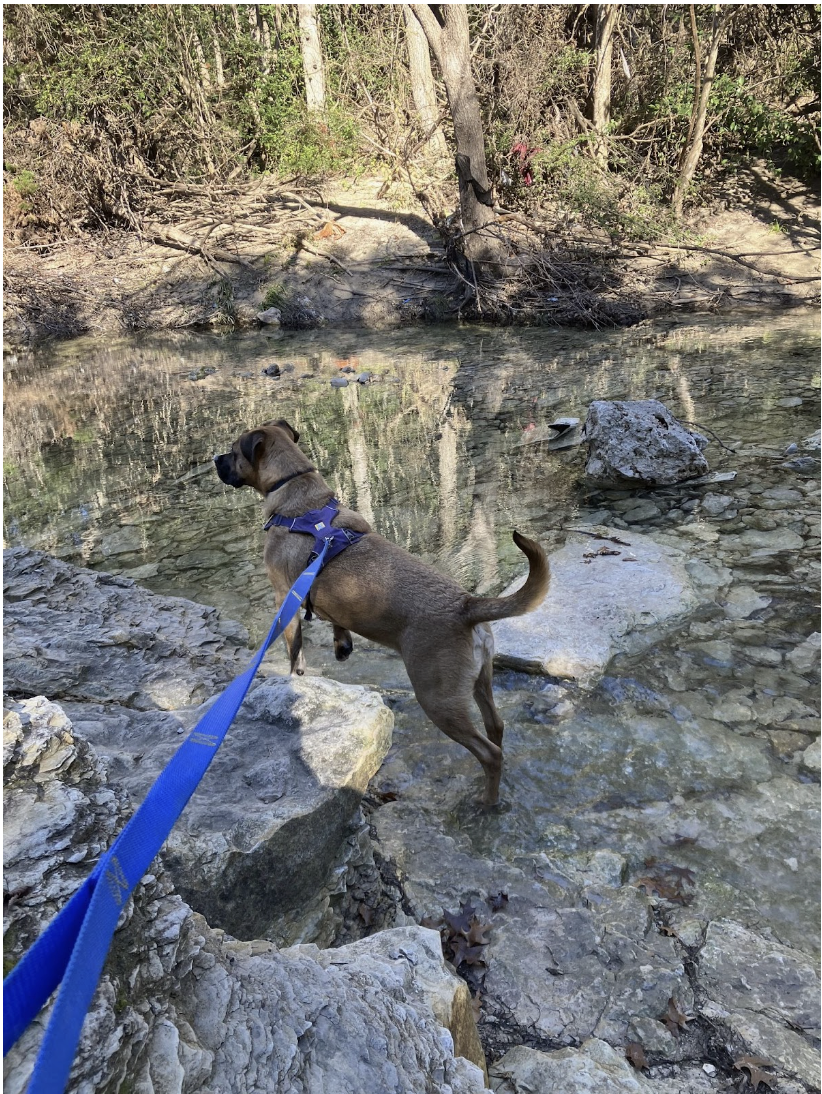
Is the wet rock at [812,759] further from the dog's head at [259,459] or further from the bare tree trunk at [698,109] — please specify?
the bare tree trunk at [698,109]

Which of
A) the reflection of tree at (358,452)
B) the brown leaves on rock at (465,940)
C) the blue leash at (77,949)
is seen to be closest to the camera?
the blue leash at (77,949)

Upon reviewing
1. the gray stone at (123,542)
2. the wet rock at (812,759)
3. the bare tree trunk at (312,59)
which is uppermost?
the bare tree trunk at (312,59)

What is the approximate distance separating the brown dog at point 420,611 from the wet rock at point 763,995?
1.12m

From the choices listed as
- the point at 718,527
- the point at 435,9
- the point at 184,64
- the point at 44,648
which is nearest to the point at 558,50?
the point at 435,9

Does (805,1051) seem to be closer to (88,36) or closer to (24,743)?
(24,743)

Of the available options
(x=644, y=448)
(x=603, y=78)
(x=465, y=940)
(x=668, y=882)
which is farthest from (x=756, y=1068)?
(x=603, y=78)

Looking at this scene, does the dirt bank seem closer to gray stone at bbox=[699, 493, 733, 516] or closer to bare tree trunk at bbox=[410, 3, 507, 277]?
bare tree trunk at bbox=[410, 3, 507, 277]

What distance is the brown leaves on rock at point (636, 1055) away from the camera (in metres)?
2.16

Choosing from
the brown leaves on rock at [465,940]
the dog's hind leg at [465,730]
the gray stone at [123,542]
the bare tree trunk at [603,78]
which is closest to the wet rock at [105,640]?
the gray stone at [123,542]

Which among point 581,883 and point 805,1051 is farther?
point 581,883

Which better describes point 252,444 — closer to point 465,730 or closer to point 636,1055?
point 465,730

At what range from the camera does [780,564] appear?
16.2 feet

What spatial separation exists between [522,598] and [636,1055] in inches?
62.0

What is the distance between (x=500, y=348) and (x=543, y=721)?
9.29 meters
